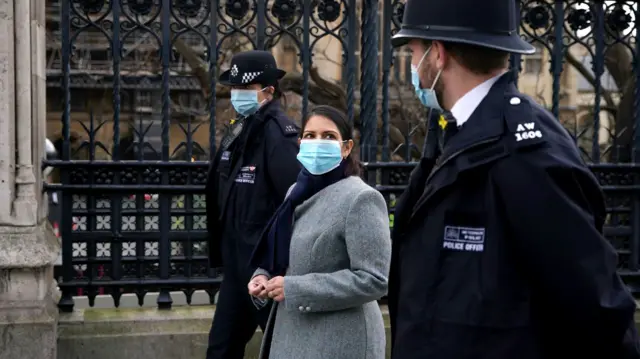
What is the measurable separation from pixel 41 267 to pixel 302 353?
9.13ft

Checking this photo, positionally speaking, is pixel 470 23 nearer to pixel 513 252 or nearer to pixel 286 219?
pixel 513 252

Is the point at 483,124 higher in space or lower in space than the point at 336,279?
higher

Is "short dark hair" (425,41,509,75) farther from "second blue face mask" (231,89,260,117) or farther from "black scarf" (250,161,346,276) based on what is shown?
"second blue face mask" (231,89,260,117)

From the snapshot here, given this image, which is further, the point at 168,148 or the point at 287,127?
the point at 168,148

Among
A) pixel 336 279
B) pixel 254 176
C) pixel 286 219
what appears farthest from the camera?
pixel 254 176

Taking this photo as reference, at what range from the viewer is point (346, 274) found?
370 centimetres

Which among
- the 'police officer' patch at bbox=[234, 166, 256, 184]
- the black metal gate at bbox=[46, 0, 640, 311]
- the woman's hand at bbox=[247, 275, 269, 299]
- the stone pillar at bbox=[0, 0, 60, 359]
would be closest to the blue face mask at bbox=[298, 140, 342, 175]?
the woman's hand at bbox=[247, 275, 269, 299]

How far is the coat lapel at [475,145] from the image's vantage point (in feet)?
7.69

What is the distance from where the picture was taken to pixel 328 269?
3.80 m

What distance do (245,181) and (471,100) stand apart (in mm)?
2764

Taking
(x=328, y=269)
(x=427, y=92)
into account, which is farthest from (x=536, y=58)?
(x=427, y=92)

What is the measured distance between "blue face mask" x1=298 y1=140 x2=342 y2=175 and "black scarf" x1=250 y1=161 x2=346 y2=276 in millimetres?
31

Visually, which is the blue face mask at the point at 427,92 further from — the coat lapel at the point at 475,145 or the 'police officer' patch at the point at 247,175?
the 'police officer' patch at the point at 247,175

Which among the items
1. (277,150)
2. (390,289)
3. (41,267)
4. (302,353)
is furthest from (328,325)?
(41,267)
